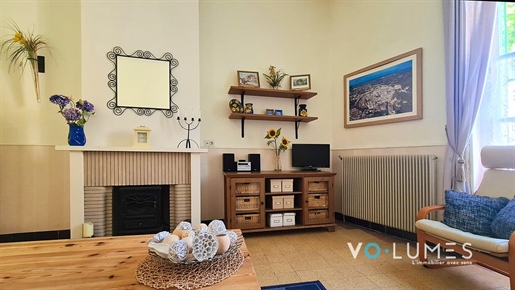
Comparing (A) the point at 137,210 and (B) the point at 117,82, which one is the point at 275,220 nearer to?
(A) the point at 137,210

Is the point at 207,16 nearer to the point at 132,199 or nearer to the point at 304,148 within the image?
the point at 304,148

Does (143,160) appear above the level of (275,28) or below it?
below

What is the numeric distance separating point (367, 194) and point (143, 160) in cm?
279

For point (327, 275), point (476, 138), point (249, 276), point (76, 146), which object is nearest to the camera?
point (249, 276)

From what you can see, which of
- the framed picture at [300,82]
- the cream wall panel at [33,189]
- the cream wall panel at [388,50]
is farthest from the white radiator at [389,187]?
the cream wall panel at [33,189]

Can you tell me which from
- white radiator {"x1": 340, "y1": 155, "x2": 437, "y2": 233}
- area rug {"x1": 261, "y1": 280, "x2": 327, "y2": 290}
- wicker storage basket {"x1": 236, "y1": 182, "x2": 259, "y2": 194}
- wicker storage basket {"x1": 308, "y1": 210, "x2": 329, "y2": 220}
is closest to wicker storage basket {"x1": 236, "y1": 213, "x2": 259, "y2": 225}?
wicker storage basket {"x1": 236, "y1": 182, "x2": 259, "y2": 194}

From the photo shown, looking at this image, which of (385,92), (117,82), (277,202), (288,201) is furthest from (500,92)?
(117,82)

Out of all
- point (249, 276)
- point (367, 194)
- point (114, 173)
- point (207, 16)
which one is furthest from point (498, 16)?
point (114, 173)

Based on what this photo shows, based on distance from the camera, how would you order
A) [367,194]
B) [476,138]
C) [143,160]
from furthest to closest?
1. [367,194]
2. [143,160]
3. [476,138]

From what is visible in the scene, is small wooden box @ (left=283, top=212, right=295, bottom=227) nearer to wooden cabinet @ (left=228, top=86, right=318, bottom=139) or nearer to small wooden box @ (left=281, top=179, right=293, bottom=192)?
small wooden box @ (left=281, top=179, right=293, bottom=192)

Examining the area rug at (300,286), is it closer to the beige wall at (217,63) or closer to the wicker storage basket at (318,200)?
the wicker storage basket at (318,200)

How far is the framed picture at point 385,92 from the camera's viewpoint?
2.72 metres

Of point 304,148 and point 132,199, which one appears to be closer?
point 132,199

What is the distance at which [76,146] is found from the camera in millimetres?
2428
